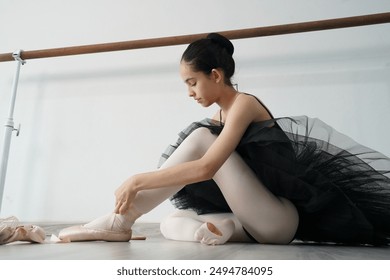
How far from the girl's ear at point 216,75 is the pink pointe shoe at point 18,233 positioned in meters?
0.41

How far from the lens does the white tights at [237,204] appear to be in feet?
1.96

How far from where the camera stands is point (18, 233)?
22.7 inches

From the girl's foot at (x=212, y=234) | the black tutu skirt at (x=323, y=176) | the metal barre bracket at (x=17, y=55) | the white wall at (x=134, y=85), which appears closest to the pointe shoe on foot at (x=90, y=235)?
the girl's foot at (x=212, y=234)

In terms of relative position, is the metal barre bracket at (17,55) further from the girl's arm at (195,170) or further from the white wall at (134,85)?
the girl's arm at (195,170)

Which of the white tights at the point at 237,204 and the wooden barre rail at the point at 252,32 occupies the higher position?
the wooden barre rail at the point at 252,32

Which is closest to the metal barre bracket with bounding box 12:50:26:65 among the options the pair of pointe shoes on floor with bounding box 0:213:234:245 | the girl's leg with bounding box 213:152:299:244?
the pair of pointe shoes on floor with bounding box 0:213:234:245

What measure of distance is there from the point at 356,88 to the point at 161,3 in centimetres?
72

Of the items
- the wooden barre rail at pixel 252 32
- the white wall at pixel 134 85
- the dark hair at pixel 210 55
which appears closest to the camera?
the dark hair at pixel 210 55

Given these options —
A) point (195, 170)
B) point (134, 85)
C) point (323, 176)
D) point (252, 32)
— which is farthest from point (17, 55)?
point (323, 176)

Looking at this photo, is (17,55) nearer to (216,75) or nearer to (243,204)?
(216,75)

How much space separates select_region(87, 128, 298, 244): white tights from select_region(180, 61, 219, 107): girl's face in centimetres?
8

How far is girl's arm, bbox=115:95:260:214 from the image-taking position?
0.57 m

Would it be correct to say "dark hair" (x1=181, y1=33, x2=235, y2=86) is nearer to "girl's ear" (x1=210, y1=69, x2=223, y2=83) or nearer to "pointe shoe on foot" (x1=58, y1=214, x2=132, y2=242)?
"girl's ear" (x1=210, y1=69, x2=223, y2=83)
